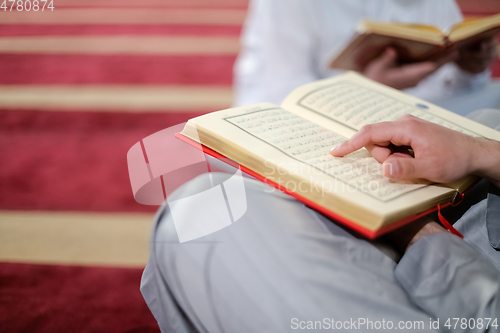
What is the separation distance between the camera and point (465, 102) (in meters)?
0.82

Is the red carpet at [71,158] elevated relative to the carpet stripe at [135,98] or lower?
lower

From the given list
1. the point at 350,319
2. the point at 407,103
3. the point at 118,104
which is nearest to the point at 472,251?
the point at 350,319

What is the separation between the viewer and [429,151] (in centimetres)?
37

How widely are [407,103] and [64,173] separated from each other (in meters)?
1.04

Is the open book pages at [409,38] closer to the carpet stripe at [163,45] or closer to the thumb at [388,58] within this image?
the thumb at [388,58]

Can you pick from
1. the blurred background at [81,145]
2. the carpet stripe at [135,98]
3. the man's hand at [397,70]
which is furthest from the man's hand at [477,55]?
the carpet stripe at [135,98]

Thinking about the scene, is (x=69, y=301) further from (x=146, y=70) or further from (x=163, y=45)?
(x=163, y=45)

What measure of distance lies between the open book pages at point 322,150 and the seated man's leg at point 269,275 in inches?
2.6

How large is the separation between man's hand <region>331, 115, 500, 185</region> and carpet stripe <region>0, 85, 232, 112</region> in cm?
113

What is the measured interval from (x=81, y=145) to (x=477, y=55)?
138 cm

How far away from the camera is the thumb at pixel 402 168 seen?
35 cm

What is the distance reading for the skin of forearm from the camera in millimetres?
394

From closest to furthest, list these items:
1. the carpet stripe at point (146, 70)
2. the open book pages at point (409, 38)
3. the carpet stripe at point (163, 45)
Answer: the open book pages at point (409, 38)
the carpet stripe at point (146, 70)
the carpet stripe at point (163, 45)

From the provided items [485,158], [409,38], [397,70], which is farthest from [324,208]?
[397,70]
